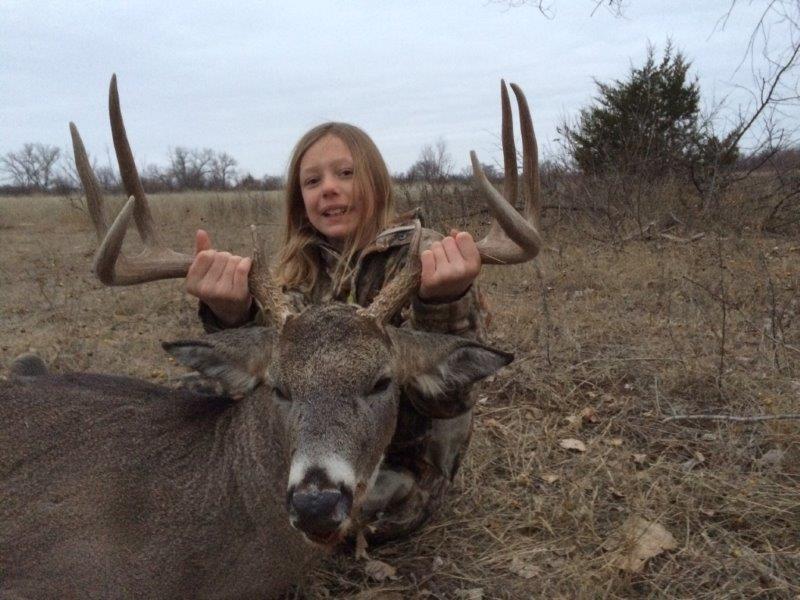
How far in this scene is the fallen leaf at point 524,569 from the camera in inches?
130

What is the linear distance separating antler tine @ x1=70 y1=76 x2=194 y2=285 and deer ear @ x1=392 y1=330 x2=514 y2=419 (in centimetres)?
113

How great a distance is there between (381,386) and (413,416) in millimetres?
831

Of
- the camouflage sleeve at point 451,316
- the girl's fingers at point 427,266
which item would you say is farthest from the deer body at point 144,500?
the girl's fingers at point 427,266

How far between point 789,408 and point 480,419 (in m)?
1.92

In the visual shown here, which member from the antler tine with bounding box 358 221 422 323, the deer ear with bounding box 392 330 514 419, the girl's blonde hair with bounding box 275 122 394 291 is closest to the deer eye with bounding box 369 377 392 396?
the deer ear with bounding box 392 330 514 419

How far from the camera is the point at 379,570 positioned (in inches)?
135

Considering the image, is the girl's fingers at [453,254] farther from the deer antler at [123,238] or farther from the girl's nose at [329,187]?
the girl's nose at [329,187]

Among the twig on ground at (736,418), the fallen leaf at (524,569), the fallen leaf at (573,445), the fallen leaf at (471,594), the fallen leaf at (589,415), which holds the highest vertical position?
the twig on ground at (736,418)

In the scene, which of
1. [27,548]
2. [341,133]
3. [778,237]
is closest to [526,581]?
[27,548]

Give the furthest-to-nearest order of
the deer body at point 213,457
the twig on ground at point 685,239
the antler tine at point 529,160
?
the twig on ground at point 685,239 < the antler tine at point 529,160 < the deer body at point 213,457

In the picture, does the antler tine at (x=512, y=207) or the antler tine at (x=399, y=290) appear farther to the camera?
the antler tine at (x=512, y=207)

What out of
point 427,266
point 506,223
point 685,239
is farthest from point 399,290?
point 685,239

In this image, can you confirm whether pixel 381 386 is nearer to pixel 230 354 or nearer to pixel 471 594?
pixel 230 354

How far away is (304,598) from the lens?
318 centimetres
